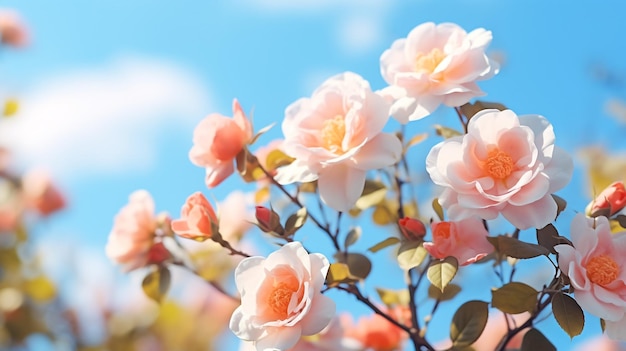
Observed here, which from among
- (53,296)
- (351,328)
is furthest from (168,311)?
(351,328)

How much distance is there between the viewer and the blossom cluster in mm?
580

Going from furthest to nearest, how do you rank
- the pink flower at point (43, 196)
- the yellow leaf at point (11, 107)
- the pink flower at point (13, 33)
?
1. the pink flower at point (13, 33)
2. the pink flower at point (43, 196)
3. the yellow leaf at point (11, 107)

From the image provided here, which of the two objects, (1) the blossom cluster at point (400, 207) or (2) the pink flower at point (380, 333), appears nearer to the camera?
(1) the blossom cluster at point (400, 207)

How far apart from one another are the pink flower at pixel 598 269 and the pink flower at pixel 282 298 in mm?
194

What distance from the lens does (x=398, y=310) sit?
84 cm

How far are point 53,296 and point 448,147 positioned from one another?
110 centimetres

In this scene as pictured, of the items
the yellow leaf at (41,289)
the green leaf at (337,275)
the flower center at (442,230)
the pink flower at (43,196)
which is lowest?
the flower center at (442,230)

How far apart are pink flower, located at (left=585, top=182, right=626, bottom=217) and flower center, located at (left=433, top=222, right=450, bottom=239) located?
0.45ft

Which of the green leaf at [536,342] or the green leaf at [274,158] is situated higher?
the green leaf at [274,158]

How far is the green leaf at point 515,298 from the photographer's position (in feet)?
2.00

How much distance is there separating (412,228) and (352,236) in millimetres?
124

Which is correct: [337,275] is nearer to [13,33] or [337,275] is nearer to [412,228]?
[412,228]

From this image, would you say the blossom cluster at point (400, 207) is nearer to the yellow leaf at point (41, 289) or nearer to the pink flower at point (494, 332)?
the pink flower at point (494, 332)

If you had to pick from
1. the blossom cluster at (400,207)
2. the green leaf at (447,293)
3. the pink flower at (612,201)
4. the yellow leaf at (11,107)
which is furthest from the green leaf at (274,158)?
the yellow leaf at (11,107)
